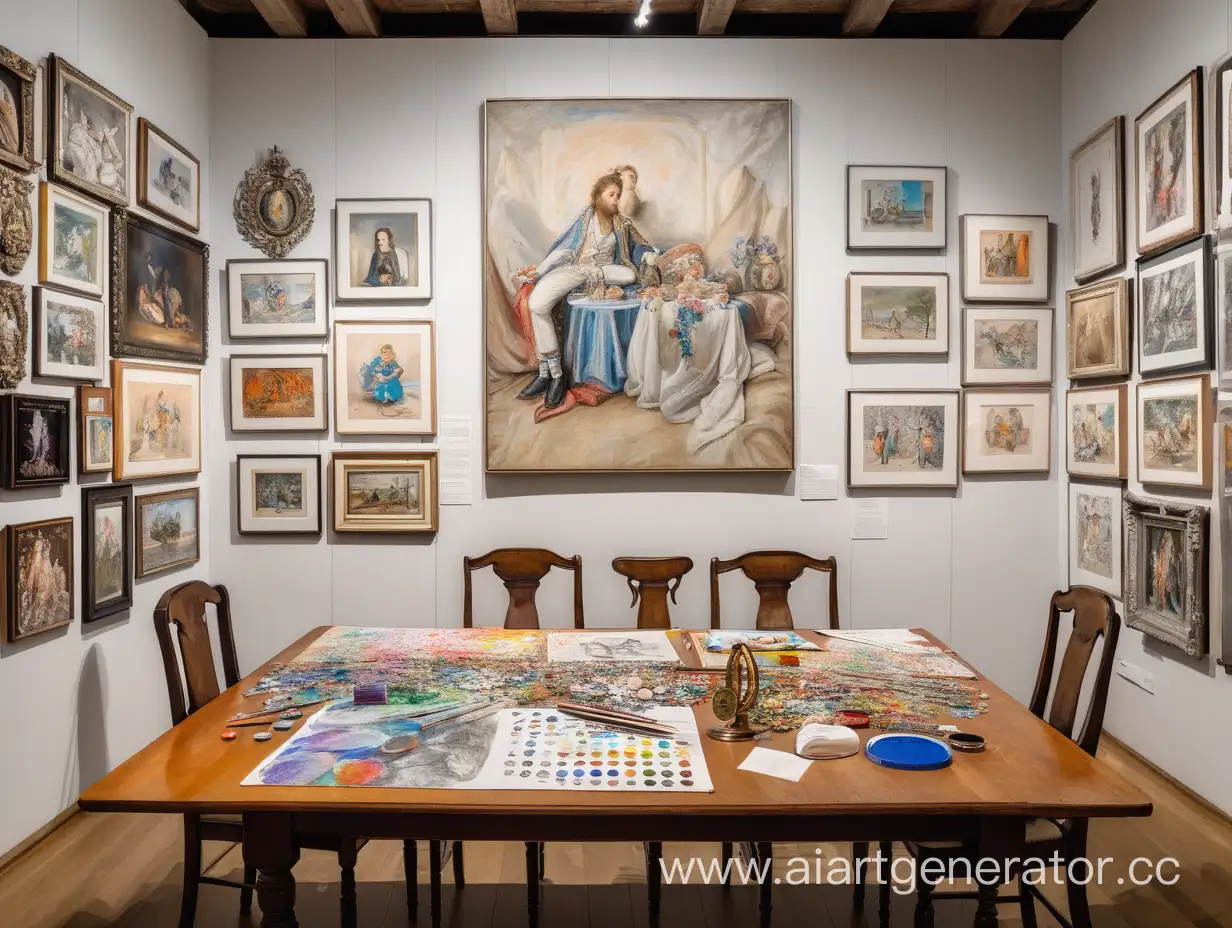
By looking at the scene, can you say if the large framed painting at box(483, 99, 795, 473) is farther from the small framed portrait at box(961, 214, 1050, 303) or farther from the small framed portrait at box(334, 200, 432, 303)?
the small framed portrait at box(961, 214, 1050, 303)

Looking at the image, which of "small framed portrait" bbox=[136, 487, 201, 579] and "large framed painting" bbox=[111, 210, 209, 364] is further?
"small framed portrait" bbox=[136, 487, 201, 579]

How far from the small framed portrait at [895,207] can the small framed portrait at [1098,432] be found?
116 cm

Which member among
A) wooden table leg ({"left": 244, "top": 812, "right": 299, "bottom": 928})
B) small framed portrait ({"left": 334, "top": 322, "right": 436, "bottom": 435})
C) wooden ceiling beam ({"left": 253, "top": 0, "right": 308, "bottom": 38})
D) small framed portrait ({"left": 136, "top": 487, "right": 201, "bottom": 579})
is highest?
wooden ceiling beam ({"left": 253, "top": 0, "right": 308, "bottom": 38})

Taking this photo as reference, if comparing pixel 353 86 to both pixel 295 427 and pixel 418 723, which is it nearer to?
pixel 295 427

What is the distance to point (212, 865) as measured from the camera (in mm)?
3238

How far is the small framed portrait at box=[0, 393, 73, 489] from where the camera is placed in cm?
319

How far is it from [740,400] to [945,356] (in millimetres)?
1191

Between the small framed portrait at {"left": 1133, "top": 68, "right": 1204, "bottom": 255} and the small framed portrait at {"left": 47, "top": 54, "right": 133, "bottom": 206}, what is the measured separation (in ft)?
15.3

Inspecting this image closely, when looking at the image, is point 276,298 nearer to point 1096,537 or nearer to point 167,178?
point 167,178

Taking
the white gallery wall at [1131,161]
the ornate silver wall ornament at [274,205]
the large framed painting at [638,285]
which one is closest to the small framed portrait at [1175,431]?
the white gallery wall at [1131,161]

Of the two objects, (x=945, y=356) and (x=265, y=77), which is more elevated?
(x=265, y=77)

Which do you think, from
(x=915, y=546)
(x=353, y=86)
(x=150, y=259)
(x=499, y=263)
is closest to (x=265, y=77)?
(x=353, y=86)

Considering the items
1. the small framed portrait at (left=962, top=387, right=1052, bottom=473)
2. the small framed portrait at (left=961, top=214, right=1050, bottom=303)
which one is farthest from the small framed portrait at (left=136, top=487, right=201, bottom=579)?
the small framed portrait at (left=961, top=214, right=1050, bottom=303)

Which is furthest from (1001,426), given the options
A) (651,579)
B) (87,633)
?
(87,633)
